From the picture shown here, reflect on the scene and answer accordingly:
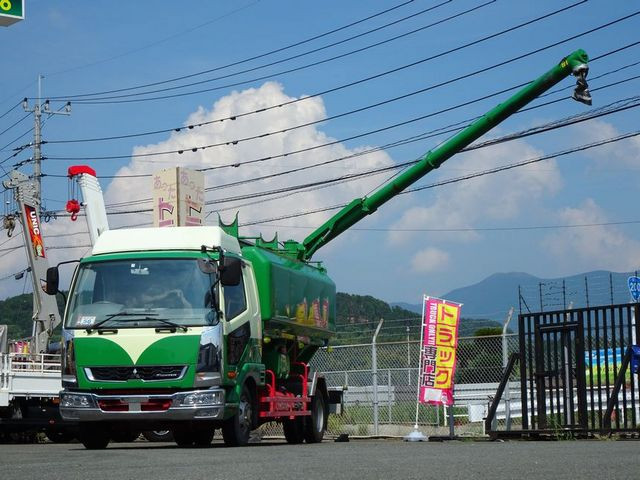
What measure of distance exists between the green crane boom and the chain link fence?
259cm

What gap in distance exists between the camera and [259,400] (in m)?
16.9

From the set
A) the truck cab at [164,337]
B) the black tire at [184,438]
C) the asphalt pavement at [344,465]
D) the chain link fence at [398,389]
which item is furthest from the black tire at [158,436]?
the asphalt pavement at [344,465]

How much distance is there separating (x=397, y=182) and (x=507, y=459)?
45.8 ft

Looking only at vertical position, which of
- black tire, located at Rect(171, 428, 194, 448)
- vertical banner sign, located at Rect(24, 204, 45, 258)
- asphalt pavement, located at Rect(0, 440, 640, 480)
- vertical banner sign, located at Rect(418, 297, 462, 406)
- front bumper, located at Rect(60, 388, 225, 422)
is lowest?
black tire, located at Rect(171, 428, 194, 448)

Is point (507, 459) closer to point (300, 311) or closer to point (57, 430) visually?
point (300, 311)

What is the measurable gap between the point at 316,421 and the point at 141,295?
17.2ft

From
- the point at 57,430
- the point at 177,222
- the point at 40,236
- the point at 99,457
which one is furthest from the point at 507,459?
the point at 177,222

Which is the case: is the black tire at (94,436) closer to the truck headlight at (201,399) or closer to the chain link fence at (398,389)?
the truck headlight at (201,399)

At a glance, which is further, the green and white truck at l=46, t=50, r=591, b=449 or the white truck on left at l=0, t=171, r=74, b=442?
the white truck on left at l=0, t=171, r=74, b=442

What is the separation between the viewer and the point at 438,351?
20.9m

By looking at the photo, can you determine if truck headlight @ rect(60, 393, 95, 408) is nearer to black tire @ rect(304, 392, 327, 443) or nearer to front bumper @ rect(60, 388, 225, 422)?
front bumper @ rect(60, 388, 225, 422)

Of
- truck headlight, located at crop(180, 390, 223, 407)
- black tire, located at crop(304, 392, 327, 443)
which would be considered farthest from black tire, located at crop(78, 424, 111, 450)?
black tire, located at crop(304, 392, 327, 443)

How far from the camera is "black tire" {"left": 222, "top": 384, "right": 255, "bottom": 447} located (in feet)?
51.5

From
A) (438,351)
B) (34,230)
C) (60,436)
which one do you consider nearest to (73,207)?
(34,230)
